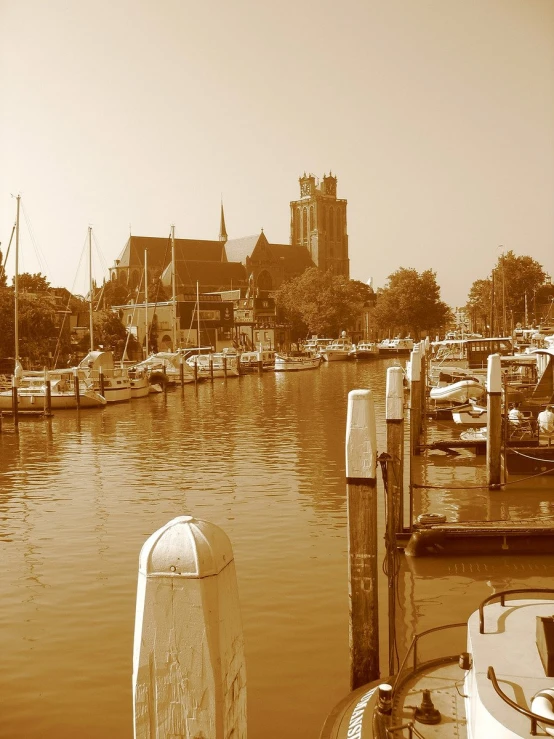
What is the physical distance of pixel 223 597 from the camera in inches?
118

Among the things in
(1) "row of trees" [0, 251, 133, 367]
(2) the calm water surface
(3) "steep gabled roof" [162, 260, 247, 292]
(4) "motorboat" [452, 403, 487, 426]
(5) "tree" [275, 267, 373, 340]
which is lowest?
(2) the calm water surface

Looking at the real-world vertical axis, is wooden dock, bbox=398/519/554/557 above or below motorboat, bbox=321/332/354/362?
below

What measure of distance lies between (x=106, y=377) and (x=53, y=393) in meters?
4.64

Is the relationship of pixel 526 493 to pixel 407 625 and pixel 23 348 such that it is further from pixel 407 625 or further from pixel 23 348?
pixel 23 348

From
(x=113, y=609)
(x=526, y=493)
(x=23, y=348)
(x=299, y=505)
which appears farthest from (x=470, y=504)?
(x=23, y=348)

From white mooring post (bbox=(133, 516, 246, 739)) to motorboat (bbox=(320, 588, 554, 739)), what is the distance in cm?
192

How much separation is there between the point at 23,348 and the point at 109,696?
45.6 meters

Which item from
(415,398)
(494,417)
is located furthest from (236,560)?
(415,398)

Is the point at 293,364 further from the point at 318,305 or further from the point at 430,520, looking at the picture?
the point at 430,520

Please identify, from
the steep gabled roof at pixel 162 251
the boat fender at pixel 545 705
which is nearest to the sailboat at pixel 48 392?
the boat fender at pixel 545 705

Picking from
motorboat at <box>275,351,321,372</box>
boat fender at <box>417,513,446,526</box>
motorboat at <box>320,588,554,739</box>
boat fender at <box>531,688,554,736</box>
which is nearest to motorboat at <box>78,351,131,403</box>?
motorboat at <box>275,351,321,372</box>

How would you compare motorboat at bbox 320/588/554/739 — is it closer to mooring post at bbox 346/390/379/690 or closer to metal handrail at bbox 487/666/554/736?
metal handrail at bbox 487/666/554/736

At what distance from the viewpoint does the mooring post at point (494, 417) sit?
15438mm

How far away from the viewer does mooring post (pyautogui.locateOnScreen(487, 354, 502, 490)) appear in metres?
15.4
